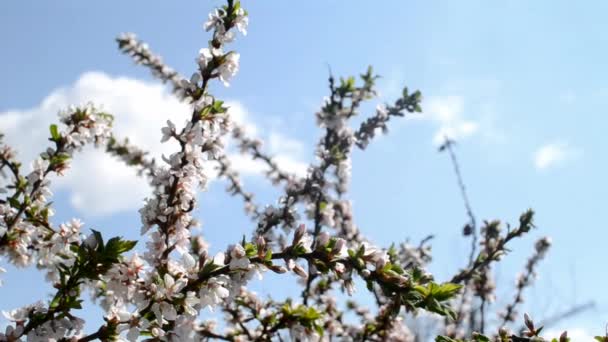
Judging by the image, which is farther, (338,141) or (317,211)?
(338,141)

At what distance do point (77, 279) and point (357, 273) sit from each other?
1.12 metres

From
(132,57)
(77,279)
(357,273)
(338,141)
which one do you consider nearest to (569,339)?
(357,273)

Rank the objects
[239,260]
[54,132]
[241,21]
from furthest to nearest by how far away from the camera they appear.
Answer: [54,132]
[241,21]
[239,260]

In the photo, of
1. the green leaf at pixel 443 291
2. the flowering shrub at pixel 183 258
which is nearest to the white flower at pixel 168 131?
the flowering shrub at pixel 183 258

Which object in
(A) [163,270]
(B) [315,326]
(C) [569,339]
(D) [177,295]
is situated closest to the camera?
(C) [569,339]

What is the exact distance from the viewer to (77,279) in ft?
8.13

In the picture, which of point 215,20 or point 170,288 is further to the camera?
point 215,20

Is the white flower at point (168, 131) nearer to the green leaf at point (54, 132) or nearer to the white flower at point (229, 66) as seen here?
the white flower at point (229, 66)

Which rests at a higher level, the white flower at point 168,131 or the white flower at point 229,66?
the white flower at point 229,66

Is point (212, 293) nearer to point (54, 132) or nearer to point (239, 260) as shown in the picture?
point (239, 260)

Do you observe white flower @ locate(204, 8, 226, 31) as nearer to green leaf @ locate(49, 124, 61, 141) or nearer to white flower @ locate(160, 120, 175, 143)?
white flower @ locate(160, 120, 175, 143)

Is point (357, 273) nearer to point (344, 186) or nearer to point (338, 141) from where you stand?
point (338, 141)

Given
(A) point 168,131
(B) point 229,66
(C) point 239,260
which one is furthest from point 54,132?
(C) point 239,260

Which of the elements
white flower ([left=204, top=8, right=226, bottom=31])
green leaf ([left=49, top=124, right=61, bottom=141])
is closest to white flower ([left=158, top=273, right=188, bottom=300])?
white flower ([left=204, top=8, right=226, bottom=31])
